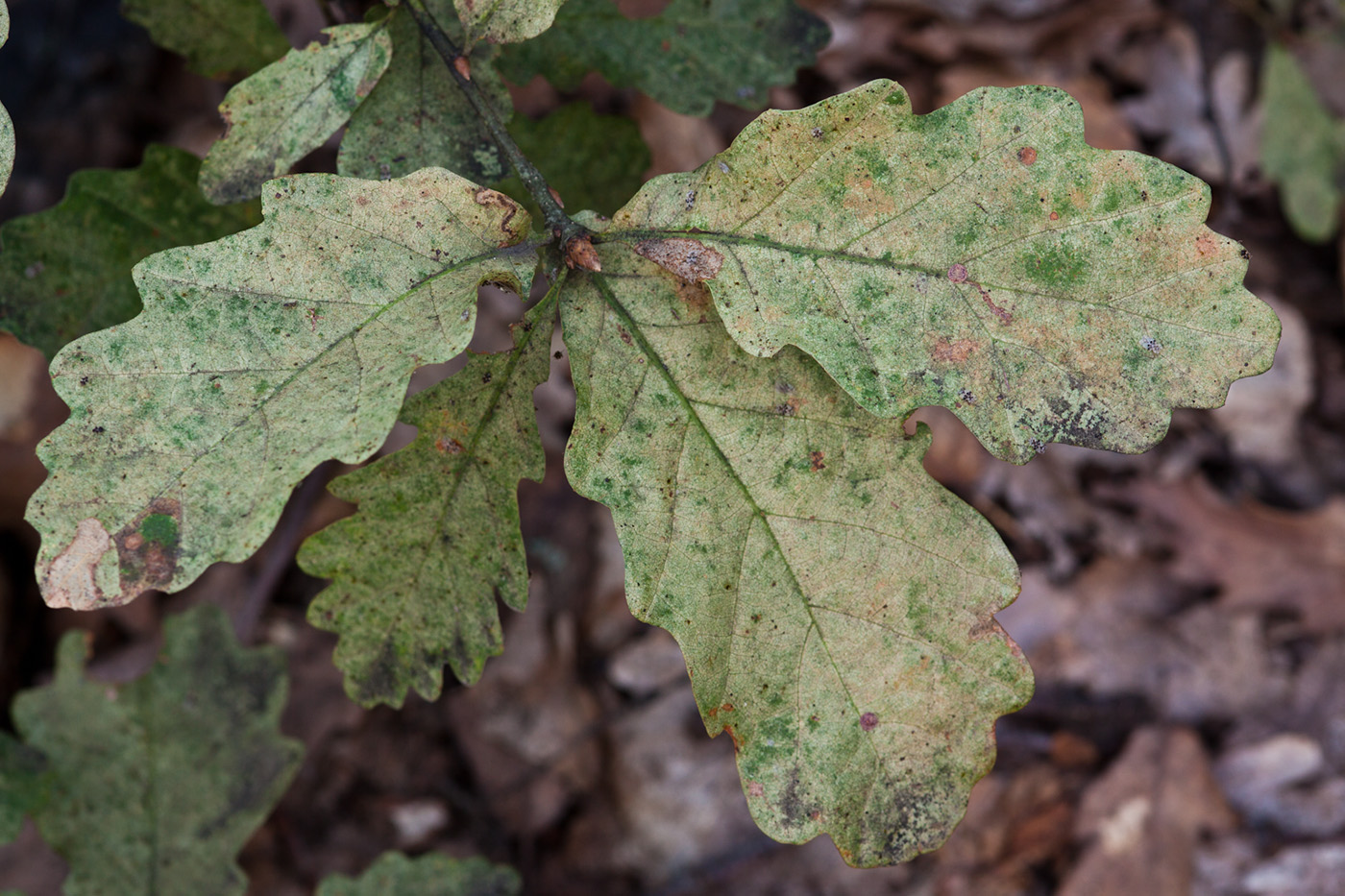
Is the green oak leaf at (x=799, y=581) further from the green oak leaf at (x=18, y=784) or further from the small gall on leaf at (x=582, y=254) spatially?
the green oak leaf at (x=18, y=784)

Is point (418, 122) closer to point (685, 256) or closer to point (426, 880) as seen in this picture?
point (685, 256)

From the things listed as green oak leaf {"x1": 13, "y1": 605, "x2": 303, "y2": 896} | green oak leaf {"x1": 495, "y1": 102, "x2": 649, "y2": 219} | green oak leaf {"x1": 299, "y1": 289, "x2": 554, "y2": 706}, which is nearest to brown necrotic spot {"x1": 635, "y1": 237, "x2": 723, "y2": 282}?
green oak leaf {"x1": 299, "y1": 289, "x2": 554, "y2": 706}

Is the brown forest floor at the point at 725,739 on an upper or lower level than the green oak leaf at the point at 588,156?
lower

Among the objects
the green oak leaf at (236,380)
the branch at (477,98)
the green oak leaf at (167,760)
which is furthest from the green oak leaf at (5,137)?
the green oak leaf at (167,760)

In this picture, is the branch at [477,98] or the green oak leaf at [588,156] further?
the green oak leaf at [588,156]

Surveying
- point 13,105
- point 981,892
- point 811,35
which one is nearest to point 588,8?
point 811,35
